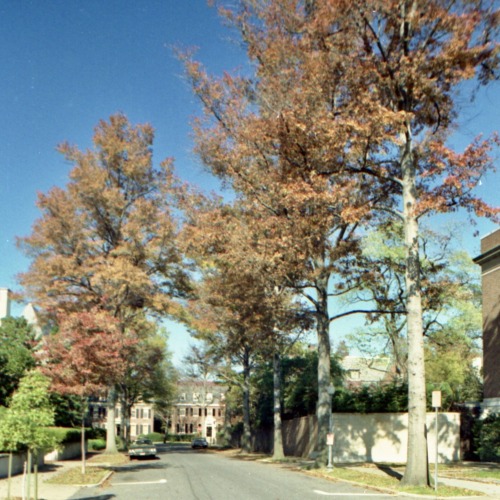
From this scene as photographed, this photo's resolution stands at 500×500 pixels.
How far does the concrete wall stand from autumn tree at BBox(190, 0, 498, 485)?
1387cm

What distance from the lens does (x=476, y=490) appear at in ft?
55.7

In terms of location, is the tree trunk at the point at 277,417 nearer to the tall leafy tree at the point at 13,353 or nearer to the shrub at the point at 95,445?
the tall leafy tree at the point at 13,353

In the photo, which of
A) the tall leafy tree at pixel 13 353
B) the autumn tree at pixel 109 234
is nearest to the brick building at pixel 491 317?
the autumn tree at pixel 109 234

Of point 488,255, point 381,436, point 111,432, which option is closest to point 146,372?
point 111,432

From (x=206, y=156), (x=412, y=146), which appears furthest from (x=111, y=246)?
(x=412, y=146)

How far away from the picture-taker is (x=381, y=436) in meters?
33.0

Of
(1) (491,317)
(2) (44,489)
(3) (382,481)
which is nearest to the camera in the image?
(2) (44,489)

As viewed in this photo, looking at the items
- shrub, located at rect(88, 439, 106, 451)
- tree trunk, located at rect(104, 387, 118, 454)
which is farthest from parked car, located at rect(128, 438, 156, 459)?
shrub, located at rect(88, 439, 106, 451)

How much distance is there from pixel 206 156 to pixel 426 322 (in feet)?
71.5

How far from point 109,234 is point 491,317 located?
818 inches

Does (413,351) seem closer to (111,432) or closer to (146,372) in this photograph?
(111,432)

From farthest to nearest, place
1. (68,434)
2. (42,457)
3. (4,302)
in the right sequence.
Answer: (4,302), (68,434), (42,457)

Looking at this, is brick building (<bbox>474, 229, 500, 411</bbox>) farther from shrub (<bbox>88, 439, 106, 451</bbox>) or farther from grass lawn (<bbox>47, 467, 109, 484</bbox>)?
shrub (<bbox>88, 439, 106, 451</bbox>)

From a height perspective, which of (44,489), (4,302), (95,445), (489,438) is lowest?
(95,445)
